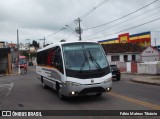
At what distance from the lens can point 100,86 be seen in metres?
12.6

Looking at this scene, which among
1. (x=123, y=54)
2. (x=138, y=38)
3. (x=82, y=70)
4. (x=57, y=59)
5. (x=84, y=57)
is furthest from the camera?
(x=138, y=38)

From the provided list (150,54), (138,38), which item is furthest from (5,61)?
(138,38)

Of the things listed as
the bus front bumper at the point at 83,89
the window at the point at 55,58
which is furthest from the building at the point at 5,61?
the bus front bumper at the point at 83,89

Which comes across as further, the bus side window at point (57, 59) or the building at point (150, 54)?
the building at point (150, 54)

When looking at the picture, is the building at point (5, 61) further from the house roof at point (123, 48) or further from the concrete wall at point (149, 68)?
the concrete wall at point (149, 68)

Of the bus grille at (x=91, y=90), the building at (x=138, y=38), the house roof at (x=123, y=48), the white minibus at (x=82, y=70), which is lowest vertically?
the bus grille at (x=91, y=90)

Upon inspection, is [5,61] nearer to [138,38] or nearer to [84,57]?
[84,57]

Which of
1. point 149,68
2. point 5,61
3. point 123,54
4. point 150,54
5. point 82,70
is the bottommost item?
point 149,68

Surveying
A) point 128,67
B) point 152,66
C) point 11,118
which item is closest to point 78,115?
point 11,118

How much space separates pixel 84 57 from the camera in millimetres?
13102

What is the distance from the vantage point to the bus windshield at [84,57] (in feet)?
42.0

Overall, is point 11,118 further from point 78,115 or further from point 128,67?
point 128,67

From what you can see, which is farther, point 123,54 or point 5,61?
point 123,54

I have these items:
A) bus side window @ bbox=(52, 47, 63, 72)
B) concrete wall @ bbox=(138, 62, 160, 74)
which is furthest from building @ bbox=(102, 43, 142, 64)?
bus side window @ bbox=(52, 47, 63, 72)
